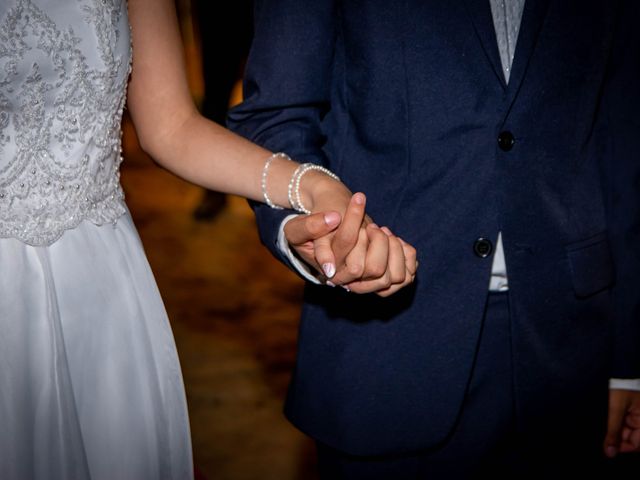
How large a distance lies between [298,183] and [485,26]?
394mm

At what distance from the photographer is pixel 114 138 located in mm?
1399

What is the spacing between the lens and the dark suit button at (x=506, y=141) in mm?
1318

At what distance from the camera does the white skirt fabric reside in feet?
4.15

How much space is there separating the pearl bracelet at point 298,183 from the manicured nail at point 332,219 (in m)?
0.20

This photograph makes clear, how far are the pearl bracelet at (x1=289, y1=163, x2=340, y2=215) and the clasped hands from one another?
6.0 inches

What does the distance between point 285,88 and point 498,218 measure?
0.42 metres

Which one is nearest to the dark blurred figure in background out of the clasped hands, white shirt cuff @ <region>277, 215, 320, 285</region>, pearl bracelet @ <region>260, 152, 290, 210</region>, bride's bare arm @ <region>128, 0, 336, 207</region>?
bride's bare arm @ <region>128, 0, 336, 207</region>

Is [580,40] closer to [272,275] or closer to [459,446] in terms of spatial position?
[459,446]

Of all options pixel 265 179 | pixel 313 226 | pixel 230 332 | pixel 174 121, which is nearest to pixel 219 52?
pixel 230 332

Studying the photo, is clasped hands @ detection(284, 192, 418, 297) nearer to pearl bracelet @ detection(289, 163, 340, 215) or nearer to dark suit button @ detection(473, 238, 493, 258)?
pearl bracelet @ detection(289, 163, 340, 215)

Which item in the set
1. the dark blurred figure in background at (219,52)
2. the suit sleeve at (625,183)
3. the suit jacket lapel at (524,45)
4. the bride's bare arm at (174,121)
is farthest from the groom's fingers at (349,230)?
the dark blurred figure in background at (219,52)

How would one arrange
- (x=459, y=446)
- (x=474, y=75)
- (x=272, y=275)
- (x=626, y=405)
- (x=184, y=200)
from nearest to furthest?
1. (x=474, y=75)
2. (x=459, y=446)
3. (x=626, y=405)
4. (x=272, y=275)
5. (x=184, y=200)

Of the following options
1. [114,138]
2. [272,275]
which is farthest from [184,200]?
[114,138]

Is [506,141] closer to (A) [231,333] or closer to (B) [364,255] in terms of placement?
(B) [364,255]
